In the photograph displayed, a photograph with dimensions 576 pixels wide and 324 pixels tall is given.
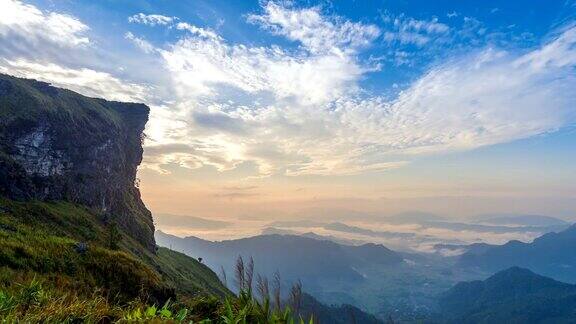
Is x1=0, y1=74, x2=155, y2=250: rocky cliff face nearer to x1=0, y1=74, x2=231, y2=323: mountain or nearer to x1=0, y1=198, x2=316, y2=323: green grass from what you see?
x1=0, y1=74, x2=231, y2=323: mountain

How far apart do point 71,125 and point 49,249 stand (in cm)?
8263

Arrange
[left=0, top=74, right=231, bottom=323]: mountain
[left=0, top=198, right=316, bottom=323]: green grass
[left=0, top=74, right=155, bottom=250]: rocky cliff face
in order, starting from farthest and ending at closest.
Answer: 1. [left=0, top=74, right=155, bottom=250]: rocky cliff face
2. [left=0, top=74, right=231, bottom=323]: mountain
3. [left=0, top=198, right=316, bottom=323]: green grass

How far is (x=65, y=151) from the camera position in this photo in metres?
92.0

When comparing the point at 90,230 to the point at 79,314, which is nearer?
the point at 79,314

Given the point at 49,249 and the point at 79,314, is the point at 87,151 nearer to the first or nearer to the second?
the point at 49,249

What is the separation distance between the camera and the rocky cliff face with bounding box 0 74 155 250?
75812mm

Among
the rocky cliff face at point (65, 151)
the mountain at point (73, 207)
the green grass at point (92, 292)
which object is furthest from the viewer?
the rocky cliff face at point (65, 151)

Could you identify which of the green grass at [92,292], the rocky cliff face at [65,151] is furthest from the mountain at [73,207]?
the rocky cliff face at [65,151]

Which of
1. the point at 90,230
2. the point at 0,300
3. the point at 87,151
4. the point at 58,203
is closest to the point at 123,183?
the point at 87,151

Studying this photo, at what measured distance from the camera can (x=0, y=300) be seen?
7695 mm

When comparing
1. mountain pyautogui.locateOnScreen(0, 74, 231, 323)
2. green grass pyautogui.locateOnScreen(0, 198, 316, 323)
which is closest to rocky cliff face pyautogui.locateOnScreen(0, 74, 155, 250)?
mountain pyautogui.locateOnScreen(0, 74, 231, 323)

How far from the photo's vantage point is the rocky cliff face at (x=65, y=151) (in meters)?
75.8

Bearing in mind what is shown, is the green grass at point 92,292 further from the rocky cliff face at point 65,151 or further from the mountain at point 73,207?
the rocky cliff face at point 65,151

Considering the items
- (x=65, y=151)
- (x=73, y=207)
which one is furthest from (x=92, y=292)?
(x=65, y=151)
